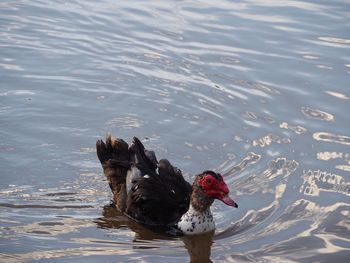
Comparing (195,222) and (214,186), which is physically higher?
(214,186)

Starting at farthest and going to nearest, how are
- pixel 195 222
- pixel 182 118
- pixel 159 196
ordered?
pixel 182 118
pixel 159 196
pixel 195 222

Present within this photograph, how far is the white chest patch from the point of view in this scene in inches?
340

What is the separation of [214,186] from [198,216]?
0.38 meters

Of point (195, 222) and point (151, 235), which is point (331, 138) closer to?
point (195, 222)

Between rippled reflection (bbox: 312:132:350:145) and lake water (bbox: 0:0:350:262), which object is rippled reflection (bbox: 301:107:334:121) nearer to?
lake water (bbox: 0:0:350:262)

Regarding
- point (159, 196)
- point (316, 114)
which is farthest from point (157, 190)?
point (316, 114)

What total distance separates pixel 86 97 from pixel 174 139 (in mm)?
1729

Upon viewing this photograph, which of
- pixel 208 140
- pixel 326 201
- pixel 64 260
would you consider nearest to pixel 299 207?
pixel 326 201

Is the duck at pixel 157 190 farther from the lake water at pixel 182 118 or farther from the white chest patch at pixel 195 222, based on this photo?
the lake water at pixel 182 118

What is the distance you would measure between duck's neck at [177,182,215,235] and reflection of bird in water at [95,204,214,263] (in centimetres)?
6

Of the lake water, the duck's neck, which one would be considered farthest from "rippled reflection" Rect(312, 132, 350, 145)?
the duck's neck

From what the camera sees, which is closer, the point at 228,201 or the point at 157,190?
the point at 228,201

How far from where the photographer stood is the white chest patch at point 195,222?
28.3 ft

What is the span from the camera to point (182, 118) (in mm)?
11031
